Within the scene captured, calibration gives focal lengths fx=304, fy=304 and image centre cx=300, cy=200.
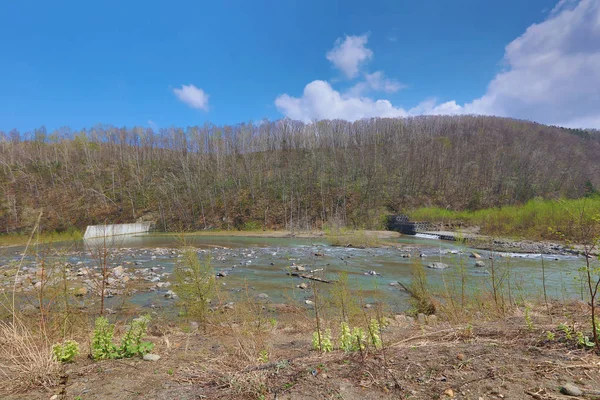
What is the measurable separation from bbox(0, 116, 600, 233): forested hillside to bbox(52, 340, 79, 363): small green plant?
5523 centimetres

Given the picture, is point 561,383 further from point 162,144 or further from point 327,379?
point 162,144

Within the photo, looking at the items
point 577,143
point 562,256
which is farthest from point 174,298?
point 577,143

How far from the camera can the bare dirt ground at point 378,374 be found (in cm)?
308

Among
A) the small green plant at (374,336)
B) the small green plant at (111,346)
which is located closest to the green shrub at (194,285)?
the small green plant at (111,346)

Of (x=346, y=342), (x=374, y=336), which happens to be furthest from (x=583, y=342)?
(x=346, y=342)

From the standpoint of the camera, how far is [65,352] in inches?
164

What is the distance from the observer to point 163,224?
63344 mm

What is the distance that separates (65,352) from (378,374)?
13.7 ft

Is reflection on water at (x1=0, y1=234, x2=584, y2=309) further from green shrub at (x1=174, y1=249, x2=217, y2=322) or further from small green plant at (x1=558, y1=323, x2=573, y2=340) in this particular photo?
small green plant at (x1=558, y1=323, x2=573, y2=340)

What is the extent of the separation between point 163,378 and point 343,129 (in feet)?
332

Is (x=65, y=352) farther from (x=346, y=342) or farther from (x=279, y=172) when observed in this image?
(x=279, y=172)

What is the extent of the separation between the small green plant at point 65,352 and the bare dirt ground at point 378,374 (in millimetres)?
130

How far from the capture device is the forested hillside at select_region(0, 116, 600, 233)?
6512 cm

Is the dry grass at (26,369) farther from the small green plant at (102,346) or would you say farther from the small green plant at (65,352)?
the small green plant at (102,346)
